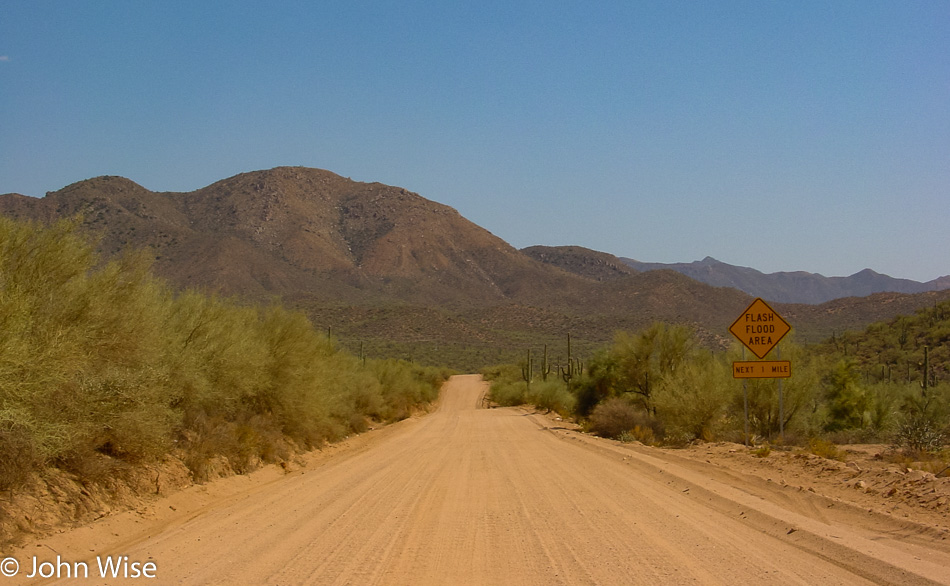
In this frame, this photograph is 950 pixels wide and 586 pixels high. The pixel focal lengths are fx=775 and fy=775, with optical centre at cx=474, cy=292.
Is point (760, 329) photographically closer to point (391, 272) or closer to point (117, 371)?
point (117, 371)

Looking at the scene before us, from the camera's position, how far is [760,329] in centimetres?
2077

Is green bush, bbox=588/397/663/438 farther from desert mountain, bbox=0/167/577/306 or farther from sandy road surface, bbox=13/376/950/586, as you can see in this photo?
desert mountain, bbox=0/167/577/306

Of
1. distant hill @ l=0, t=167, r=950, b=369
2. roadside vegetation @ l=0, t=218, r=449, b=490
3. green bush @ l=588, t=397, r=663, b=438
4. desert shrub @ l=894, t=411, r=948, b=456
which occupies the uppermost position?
distant hill @ l=0, t=167, r=950, b=369

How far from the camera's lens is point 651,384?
37.8 metres

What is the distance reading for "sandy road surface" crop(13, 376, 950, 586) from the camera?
8.48 m

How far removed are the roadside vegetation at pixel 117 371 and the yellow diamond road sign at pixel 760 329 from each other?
13.5 m

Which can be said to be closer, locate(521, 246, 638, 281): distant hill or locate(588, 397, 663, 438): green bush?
locate(588, 397, 663, 438): green bush

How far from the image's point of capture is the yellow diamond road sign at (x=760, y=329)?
20719mm

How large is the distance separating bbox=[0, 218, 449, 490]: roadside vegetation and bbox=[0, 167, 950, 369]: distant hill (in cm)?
6706

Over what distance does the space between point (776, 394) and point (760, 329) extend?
19.2 feet

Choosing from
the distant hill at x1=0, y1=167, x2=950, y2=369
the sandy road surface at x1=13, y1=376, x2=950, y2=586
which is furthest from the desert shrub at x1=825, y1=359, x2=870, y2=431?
the distant hill at x1=0, y1=167, x2=950, y2=369

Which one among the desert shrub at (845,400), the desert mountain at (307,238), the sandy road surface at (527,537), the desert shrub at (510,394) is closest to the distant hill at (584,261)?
the desert mountain at (307,238)

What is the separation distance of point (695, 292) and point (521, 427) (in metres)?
94.6

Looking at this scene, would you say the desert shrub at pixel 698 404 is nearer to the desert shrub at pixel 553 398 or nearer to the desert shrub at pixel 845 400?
the desert shrub at pixel 845 400
